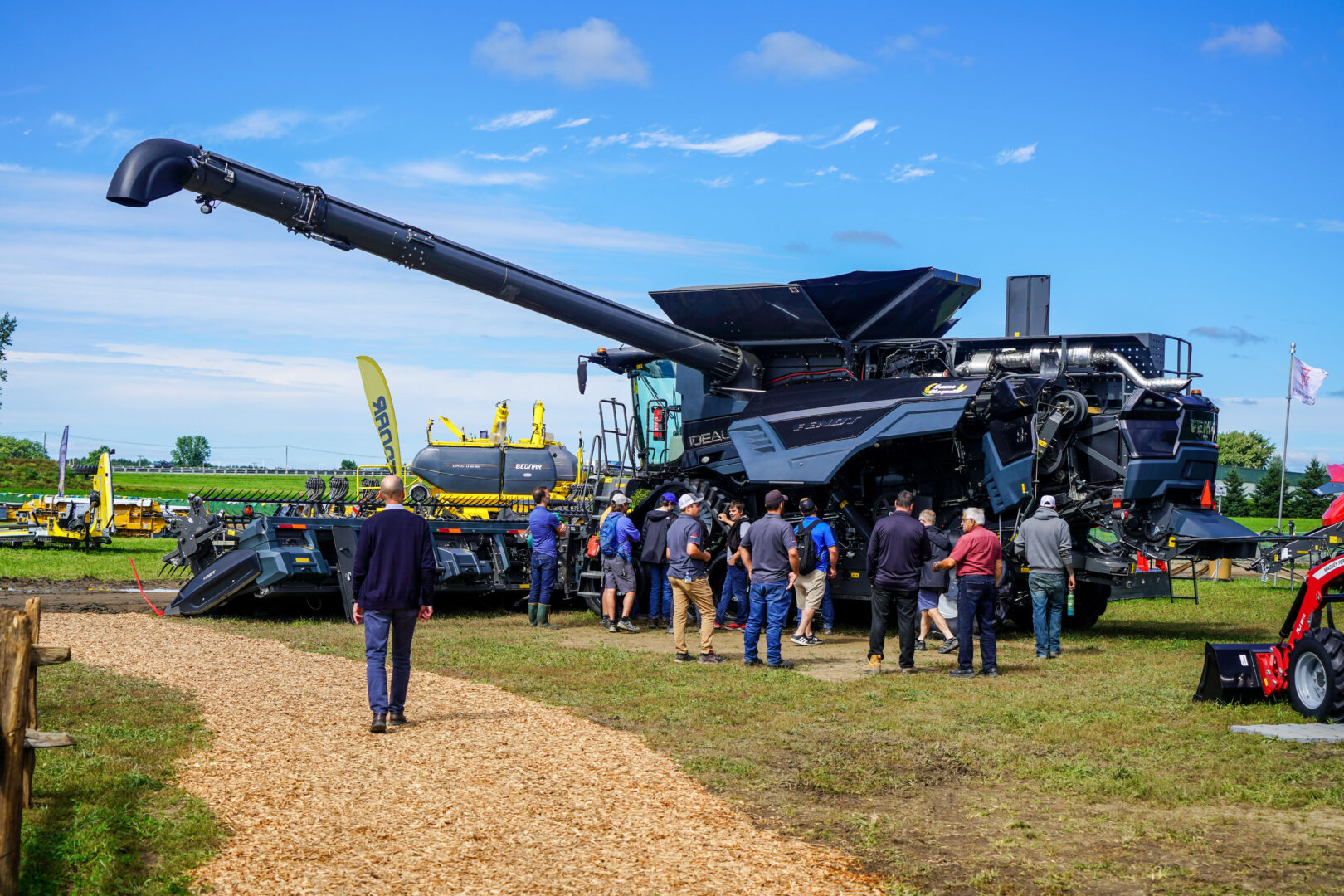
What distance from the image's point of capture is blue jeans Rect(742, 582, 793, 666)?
11141mm

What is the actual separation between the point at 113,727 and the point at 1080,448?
10.5 m

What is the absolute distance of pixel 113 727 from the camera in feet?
25.0

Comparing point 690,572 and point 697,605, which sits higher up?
point 690,572

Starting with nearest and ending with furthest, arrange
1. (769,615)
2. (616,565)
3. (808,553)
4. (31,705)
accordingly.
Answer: (31,705)
(769,615)
(808,553)
(616,565)

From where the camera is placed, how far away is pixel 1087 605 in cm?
1526

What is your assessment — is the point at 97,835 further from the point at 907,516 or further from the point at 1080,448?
the point at 1080,448

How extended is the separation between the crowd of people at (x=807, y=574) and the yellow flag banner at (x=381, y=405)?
15.0m

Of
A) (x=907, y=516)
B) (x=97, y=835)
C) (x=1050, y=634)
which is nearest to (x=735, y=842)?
(x=97, y=835)

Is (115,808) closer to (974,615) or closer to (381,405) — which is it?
(974,615)

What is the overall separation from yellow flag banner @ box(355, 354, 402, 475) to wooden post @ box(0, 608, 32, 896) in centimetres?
2513

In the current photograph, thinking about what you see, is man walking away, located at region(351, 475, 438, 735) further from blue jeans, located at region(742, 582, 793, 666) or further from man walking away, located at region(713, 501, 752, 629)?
man walking away, located at region(713, 501, 752, 629)

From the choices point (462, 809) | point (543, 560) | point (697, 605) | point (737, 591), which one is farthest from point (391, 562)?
point (737, 591)

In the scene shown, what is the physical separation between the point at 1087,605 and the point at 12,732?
13.4 metres

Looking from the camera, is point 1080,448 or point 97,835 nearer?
point 97,835
